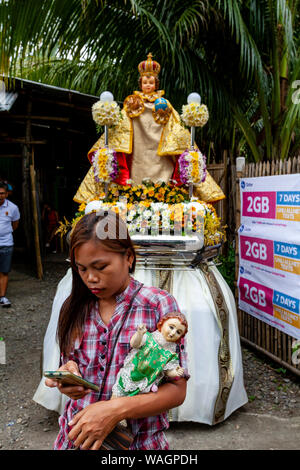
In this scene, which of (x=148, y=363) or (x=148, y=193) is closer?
(x=148, y=363)

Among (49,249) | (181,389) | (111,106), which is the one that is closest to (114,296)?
(181,389)

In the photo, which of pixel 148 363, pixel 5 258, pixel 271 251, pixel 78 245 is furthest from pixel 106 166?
pixel 5 258

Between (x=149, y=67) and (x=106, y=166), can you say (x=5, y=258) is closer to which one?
(x=106, y=166)

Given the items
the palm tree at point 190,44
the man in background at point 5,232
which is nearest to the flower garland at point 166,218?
the palm tree at point 190,44

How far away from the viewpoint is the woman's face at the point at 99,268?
1.35m

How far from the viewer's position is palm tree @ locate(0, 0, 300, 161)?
489cm

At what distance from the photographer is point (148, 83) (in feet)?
14.0

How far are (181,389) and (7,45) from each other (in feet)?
14.9

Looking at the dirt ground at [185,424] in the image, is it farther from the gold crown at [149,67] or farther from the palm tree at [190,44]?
the gold crown at [149,67]

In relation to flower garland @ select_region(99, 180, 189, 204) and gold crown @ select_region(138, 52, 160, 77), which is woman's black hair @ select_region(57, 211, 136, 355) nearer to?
flower garland @ select_region(99, 180, 189, 204)

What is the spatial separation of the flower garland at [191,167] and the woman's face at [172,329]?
270 centimetres

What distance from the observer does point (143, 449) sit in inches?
53.9

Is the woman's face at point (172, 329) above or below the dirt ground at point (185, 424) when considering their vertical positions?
above

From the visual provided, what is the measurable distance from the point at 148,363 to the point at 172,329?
0.42ft
